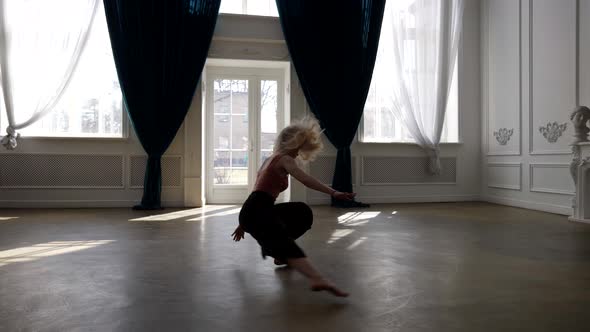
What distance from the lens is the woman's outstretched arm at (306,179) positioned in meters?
2.01

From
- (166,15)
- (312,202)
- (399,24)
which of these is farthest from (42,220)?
(399,24)

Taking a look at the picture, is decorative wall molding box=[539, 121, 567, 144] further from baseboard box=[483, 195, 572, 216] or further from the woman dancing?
the woman dancing

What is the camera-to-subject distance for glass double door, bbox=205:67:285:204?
6.71 meters

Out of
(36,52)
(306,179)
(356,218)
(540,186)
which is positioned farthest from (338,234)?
(36,52)

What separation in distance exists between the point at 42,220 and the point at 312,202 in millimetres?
3380

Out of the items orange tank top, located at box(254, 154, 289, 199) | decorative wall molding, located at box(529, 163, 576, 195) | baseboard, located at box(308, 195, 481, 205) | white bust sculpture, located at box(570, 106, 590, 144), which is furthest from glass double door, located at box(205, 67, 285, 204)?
orange tank top, located at box(254, 154, 289, 199)

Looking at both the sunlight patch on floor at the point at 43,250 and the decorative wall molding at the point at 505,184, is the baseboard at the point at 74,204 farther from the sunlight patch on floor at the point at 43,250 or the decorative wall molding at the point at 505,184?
the decorative wall molding at the point at 505,184

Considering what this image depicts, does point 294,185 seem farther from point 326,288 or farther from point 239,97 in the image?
point 326,288

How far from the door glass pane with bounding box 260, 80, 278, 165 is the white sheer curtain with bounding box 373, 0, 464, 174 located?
1.56m

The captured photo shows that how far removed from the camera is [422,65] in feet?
21.9

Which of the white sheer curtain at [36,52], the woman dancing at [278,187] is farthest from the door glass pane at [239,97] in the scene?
the woman dancing at [278,187]

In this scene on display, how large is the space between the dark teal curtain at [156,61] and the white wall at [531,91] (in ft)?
13.4

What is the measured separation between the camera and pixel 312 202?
21.1 ft

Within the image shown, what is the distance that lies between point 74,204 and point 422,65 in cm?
527
